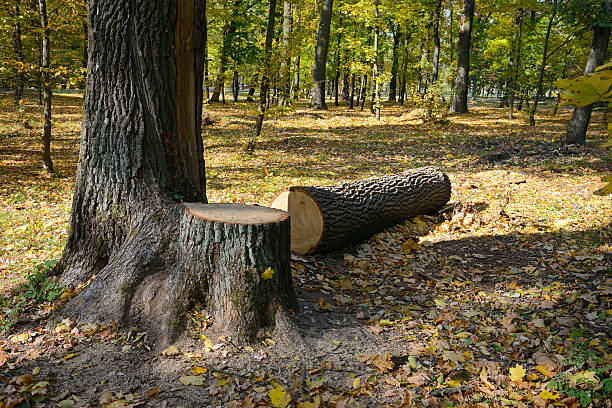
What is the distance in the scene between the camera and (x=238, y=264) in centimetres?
300

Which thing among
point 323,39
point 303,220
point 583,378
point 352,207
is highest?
point 323,39

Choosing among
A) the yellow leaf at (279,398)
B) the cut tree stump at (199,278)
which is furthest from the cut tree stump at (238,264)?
the yellow leaf at (279,398)

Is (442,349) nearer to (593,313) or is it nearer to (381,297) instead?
(381,297)

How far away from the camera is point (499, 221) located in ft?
19.6

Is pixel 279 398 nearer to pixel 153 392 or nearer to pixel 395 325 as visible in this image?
pixel 153 392

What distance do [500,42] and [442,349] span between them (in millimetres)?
27728

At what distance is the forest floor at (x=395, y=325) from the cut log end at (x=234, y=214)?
2.47 feet

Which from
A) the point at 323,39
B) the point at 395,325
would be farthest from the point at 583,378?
the point at 323,39

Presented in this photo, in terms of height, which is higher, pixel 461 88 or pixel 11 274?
pixel 461 88

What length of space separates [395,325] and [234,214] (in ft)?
5.37

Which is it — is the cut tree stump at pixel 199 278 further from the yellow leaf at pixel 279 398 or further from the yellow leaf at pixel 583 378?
the yellow leaf at pixel 583 378

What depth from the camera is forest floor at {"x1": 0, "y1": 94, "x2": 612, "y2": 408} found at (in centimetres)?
254

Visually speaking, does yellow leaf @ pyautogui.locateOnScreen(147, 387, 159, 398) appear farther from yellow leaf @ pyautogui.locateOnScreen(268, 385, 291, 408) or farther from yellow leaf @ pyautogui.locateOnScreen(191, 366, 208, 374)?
yellow leaf @ pyautogui.locateOnScreen(268, 385, 291, 408)

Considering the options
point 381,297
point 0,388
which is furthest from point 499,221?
point 0,388
